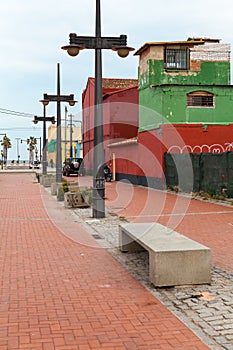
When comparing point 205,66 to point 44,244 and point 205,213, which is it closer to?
point 205,213

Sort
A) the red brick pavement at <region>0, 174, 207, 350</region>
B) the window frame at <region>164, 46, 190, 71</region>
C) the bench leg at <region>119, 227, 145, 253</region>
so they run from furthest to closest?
the window frame at <region>164, 46, 190, 71</region>
the bench leg at <region>119, 227, 145, 253</region>
the red brick pavement at <region>0, 174, 207, 350</region>

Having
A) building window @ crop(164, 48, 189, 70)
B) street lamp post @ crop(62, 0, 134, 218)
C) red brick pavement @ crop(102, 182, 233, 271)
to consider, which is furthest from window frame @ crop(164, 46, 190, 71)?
street lamp post @ crop(62, 0, 134, 218)

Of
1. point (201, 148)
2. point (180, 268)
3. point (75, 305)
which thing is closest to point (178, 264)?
point (180, 268)

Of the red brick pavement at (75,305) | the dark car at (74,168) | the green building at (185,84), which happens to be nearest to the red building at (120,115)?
the dark car at (74,168)

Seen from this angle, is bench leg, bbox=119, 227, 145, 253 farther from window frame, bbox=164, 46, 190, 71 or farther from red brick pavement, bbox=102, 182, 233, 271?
window frame, bbox=164, 46, 190, 71

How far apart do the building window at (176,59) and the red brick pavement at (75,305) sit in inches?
734

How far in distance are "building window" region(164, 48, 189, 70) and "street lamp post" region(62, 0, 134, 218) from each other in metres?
13.6

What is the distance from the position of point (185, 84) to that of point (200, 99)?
119cm

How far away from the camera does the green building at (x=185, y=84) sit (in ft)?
85.8

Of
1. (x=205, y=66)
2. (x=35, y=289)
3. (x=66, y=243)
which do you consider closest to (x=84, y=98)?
(x=205, y=66)

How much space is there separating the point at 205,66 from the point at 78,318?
78.1 ft

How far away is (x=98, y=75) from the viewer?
13.9m

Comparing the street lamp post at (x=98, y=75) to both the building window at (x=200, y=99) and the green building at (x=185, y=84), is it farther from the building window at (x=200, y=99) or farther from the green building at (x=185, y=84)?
the building window at (x=200, y=99)

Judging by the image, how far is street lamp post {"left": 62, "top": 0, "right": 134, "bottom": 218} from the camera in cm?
1332
